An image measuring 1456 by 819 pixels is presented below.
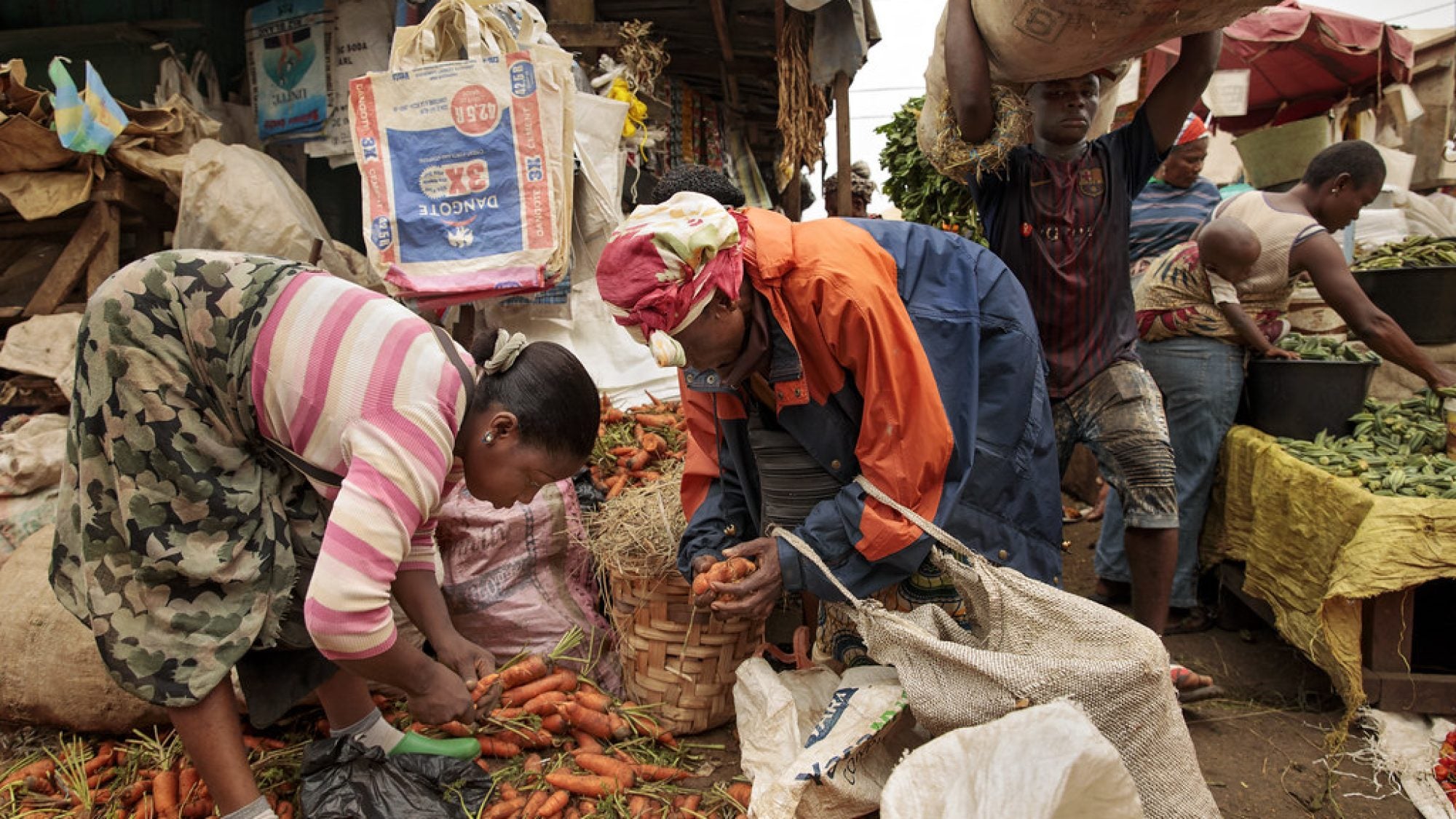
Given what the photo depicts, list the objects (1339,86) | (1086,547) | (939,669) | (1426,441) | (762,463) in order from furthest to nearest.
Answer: (1339,86) < (1086,547) < (1426,441) < (762,463) < (939,669)

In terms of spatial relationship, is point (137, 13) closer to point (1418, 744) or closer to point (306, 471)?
point (306, 471)

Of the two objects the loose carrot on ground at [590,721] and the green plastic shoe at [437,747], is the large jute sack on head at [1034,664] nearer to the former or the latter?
the loose carrot on ground at [590,721]

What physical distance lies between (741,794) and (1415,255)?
3.63m

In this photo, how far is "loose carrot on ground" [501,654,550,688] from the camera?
8.34 ft

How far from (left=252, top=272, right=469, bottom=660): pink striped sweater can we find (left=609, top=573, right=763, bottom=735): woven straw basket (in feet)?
2.78

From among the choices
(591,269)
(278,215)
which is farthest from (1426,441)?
(278,215)

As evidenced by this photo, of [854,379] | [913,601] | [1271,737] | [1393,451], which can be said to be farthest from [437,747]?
[1393,451]

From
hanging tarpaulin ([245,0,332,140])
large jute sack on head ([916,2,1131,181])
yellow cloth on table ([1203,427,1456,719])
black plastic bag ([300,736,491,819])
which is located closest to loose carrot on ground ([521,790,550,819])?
black plastic bag ([300,736,491,819])

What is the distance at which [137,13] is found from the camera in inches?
179

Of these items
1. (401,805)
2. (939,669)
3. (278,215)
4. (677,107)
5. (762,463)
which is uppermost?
(677,107)

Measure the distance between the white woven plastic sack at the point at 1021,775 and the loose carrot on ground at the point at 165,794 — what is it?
74.0 inches

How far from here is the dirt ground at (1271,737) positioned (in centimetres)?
225

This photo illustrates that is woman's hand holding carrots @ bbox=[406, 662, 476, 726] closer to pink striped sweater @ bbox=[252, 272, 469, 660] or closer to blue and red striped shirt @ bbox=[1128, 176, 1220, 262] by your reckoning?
pink striped sweater @ bbox=[252, 272, 469, 660]

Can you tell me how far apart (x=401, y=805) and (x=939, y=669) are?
1393 millimetres
